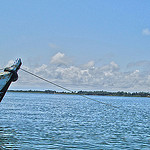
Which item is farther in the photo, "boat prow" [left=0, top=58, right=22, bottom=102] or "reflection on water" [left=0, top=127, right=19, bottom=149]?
"reflection on water" [left=0, top=127, right=19, bottom=149]

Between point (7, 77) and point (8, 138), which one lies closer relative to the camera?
point (7, 77)

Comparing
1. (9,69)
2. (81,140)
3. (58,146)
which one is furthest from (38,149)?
(9,69)

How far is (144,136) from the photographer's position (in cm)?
2903

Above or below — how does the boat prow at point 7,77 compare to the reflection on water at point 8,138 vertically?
above

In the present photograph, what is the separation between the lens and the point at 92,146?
2300 centimetres

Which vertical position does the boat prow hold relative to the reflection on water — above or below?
above

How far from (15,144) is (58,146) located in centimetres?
357

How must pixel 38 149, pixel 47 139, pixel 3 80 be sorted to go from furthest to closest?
pixel 47 139 → pixel 38 149 → pixel 3 80

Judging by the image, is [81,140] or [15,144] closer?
[15,144]

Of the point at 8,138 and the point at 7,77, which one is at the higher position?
the point at 7,77

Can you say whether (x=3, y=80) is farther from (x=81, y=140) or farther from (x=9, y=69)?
(x=81, y=140)

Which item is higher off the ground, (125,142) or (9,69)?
(9,69)

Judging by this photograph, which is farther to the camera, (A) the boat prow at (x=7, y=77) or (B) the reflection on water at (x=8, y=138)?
(B) the reflection on water at (x=8, y=138)

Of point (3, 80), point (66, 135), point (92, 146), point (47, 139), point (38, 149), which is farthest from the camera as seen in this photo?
point (66, 135)
